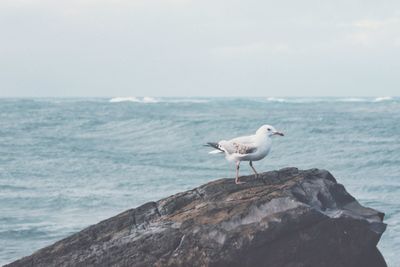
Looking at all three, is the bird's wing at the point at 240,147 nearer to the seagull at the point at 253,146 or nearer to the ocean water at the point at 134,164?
the seagull at the point at 253,146

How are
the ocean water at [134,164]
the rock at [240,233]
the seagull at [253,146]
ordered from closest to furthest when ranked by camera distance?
the rock at [240,233] → the seagull at [253,146] → the ocean water at [134,164]

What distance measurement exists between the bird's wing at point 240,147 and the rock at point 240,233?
2.53 ft

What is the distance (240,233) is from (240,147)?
1.97m

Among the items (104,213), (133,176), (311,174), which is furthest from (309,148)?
(311,174)

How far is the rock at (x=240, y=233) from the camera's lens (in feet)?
28.1

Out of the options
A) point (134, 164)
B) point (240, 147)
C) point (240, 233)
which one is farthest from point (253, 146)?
point (134, 164)

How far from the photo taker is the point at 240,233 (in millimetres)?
8547

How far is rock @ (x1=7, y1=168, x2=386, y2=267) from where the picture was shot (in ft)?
28.1

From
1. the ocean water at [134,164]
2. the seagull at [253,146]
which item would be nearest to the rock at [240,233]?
the seagull at [253,146]

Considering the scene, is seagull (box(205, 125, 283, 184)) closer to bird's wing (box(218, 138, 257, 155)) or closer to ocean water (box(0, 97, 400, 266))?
bird's wing (box(218, 138, 257, 155))

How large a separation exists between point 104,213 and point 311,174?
954 cm

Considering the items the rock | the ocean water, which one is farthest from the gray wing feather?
the ocean water

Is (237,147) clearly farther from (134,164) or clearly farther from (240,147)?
(134,164)

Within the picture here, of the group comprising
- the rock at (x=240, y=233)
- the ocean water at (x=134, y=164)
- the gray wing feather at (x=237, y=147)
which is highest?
the gray wing feather at (x=237, y=147)
